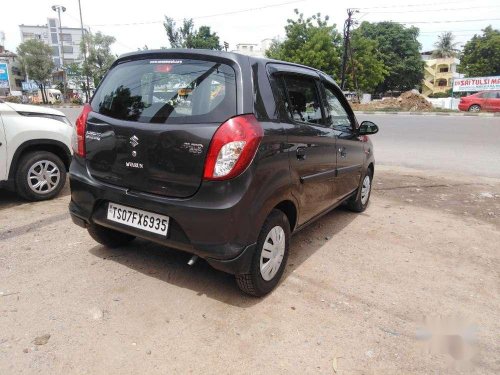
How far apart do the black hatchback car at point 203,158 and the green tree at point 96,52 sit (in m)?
47.2

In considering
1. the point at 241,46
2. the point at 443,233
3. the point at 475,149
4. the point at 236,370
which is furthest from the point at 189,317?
the point at 241,46

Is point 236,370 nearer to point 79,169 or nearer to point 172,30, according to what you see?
point 79,169

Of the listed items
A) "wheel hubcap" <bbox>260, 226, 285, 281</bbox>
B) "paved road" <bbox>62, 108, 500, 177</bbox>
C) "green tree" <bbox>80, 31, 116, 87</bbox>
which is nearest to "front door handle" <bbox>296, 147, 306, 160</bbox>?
"wheel hubcap" <bbox>260, 226, 285, 281</bbox>

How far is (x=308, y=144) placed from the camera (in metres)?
3.22

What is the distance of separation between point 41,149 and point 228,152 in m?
3.69

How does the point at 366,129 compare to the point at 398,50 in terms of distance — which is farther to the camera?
the point at 398,50

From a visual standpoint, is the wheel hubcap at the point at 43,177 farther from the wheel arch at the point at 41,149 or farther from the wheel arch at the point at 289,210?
the wheel arch at the point at 289,210

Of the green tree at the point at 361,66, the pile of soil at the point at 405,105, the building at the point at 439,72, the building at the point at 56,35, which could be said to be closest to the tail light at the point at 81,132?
the pile of soil at the point at 405,105

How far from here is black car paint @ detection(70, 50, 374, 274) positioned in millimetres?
2492

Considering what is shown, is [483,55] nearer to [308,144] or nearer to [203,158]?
[308,144]

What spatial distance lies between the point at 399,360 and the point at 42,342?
7.04ft

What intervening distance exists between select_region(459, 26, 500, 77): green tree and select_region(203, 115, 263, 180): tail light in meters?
64.4

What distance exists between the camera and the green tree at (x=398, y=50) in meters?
59.3

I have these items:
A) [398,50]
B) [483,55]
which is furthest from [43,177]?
[483,55]
